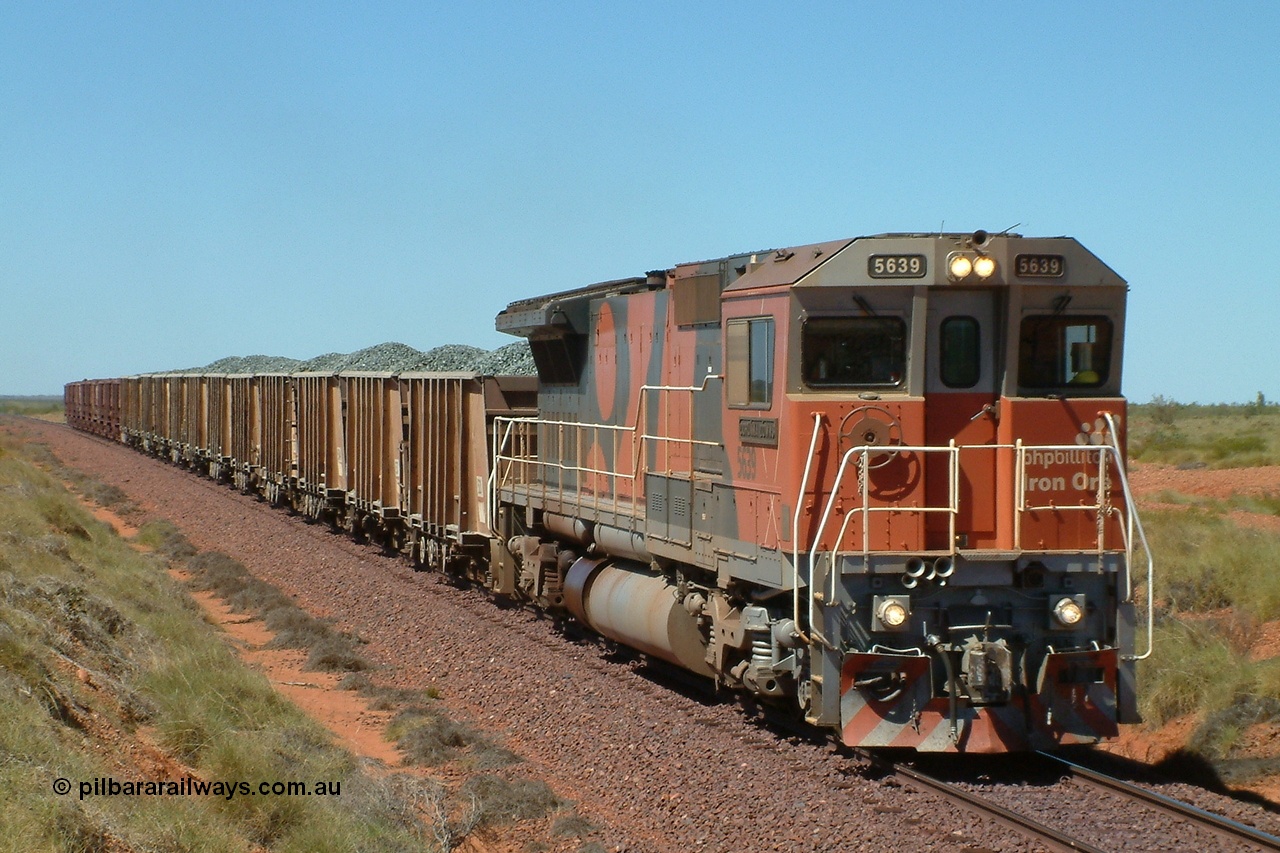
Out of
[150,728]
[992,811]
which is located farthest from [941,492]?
[150,728]

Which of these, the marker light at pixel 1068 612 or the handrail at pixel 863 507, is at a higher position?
the handrail at pixel 863 507

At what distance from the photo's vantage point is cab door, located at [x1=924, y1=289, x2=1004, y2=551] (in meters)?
9.14

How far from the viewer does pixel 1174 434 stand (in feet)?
157

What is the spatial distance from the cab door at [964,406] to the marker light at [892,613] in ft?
1.93

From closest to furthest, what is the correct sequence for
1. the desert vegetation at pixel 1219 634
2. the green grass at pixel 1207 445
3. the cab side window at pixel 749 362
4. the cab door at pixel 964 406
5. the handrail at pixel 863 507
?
the handrail at pixel 863 507
the cab door at pixel 964 406
the cab side window at pixel 749 362
the desert vegetation at pixel 1219 634
the green grass at pixel 1207 445

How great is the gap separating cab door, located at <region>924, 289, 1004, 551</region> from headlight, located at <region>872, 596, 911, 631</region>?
1.82ft

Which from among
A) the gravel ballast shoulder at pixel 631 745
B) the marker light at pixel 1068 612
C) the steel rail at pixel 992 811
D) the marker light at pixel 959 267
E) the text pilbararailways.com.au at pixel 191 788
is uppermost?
the marker light at pixel 959 267

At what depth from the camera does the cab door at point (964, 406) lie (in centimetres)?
914

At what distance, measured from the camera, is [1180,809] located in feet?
26.1

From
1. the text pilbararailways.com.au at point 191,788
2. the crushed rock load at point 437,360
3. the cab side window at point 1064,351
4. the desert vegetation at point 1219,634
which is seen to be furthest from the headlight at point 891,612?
the crushed rock load at point 437,360

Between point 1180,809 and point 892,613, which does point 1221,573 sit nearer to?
point 1180,809

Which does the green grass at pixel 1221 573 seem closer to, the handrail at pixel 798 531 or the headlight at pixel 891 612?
the headlight at pixel 891 612

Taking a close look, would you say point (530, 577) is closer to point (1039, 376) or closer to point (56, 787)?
point (1039, 376)

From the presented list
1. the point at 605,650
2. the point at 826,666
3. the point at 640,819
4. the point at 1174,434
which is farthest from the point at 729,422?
the point at 1174,434
